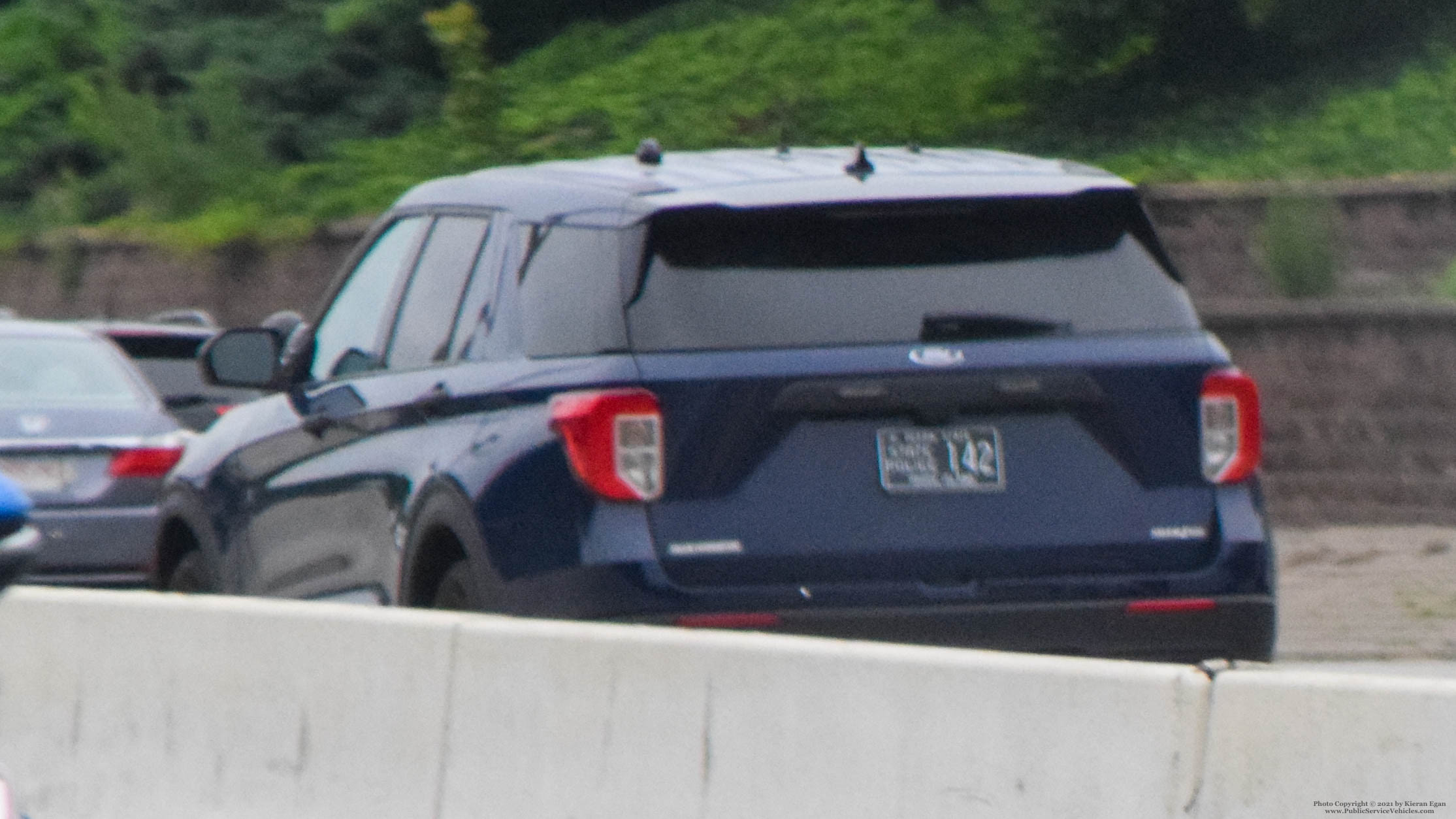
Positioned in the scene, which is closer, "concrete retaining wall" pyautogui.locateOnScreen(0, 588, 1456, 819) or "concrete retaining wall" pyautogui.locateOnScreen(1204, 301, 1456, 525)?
"concrete retaining wall" pyautogui.locateOnScreen(0, 588, 1456, 819)

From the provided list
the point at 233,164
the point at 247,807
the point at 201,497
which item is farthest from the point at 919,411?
the point at 233,164

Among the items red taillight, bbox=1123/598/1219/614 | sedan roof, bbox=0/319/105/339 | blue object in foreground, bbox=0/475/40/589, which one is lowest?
sedan roof, bbox=0/319/105/339

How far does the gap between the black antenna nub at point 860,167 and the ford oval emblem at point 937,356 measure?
1.72ft

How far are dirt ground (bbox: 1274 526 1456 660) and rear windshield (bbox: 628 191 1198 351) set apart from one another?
165 inches

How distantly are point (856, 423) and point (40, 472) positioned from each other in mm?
7642

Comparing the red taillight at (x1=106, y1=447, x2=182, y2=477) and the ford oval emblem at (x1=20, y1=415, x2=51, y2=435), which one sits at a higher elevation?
the ford oval emblem at (x1=20, y1=415, x2=51, y2=435)

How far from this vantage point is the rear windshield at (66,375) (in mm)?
13766

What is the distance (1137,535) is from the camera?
6727 mm

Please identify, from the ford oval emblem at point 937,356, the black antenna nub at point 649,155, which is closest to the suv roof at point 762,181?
the black antenna nub at point 649,155

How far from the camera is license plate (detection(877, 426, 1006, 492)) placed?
6605 mm

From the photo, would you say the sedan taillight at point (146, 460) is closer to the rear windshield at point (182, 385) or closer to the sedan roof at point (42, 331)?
the sedan roof at point (42, 331)

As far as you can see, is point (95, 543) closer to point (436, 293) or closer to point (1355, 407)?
point (436, 293)

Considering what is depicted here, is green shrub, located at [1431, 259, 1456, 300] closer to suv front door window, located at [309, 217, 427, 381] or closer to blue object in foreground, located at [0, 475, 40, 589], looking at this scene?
suv front door window, located at [309, 217, 427, 381]

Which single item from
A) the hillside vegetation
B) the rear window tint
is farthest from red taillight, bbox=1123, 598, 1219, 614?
the hillside vegetation
